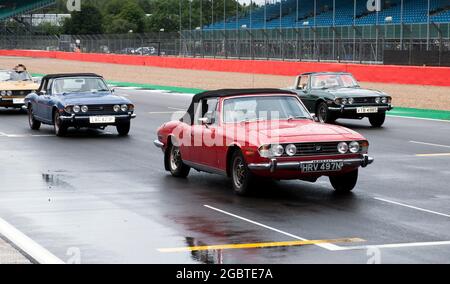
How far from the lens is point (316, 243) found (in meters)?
8.98

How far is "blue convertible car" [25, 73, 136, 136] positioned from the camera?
19969mm

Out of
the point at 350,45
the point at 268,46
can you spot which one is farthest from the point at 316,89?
the point at 268,46

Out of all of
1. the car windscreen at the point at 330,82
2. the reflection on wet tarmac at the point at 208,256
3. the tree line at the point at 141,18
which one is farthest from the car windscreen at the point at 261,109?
the tree line at the point at 141,18

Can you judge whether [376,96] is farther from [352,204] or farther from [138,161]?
[352,204]

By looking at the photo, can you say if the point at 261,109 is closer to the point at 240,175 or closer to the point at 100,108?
the point at 240,175

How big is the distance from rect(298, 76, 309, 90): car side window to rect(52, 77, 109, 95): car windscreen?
17.5 ft

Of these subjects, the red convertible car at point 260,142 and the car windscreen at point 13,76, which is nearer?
the red convertible car at point 260,142

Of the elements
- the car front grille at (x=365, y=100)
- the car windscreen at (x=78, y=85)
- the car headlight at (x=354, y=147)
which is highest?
the car windscreen at (x=78, y=85)

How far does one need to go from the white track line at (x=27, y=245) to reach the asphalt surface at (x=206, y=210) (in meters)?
0.11

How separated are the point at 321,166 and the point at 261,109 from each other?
160cm

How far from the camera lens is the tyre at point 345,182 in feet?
40.3

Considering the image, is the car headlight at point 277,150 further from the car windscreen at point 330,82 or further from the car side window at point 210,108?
the car windscreen at point 330,82
